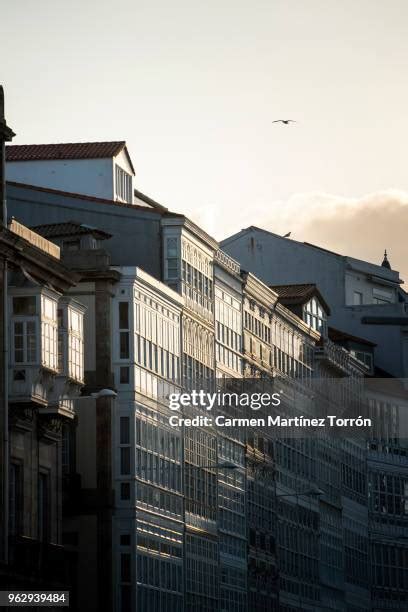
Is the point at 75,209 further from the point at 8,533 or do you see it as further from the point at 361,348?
the point at 361,348

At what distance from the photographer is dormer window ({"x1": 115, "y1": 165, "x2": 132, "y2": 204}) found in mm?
105688

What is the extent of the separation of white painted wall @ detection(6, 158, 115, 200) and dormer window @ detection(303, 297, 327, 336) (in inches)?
888

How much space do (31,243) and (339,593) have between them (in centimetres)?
5263

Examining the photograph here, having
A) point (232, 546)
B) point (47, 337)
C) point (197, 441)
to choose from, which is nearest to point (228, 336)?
point (197, 441)

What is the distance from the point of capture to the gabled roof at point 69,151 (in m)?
105

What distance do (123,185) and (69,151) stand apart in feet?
10.8

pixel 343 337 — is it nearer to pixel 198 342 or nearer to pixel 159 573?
pixel 198 342

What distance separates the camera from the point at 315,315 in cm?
12725

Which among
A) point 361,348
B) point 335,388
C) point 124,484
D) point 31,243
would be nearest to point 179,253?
point 124,484

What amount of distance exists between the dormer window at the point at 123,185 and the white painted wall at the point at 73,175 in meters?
0.82

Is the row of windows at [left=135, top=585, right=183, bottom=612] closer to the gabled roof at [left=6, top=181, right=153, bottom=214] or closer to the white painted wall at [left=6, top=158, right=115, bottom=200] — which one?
the gabled roof at [left=6, top=181, right=153, bottom=214]

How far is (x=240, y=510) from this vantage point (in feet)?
349

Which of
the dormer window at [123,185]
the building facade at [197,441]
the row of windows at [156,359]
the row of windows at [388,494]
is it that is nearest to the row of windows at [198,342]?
the building facade at [197,441]

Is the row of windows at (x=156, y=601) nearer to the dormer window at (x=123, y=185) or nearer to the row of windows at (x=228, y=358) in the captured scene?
the row of windows at (x=228, y=358)
